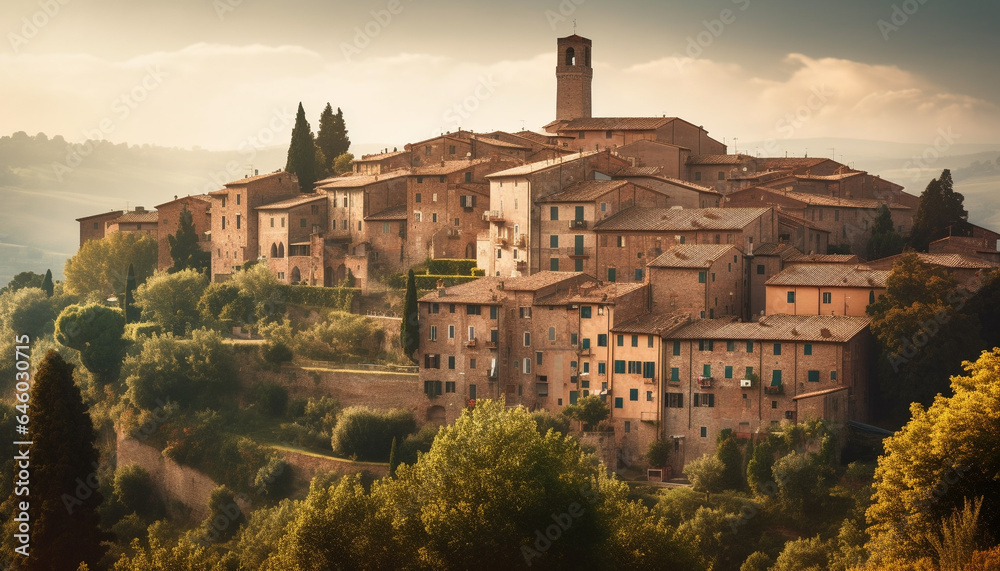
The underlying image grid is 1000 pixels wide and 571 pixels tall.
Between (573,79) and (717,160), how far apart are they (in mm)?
15571

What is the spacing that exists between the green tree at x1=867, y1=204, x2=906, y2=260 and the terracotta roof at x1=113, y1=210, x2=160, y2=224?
37634 mm

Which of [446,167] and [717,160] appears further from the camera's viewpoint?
[717,160]

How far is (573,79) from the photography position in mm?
81562

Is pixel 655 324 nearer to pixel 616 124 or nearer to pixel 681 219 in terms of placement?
pixel 681 219

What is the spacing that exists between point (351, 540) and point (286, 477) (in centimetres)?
1752

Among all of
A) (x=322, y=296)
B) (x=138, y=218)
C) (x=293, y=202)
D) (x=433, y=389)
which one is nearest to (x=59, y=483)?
(x=433, y=389)

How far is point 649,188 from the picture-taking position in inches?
2365

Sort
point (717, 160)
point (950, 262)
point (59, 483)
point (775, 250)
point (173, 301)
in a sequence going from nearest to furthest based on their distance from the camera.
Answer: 1. point (59, 483)
2. point (950, 262)
3. point (775, 250)
4. point (173, 301)
5. point (717, 160)

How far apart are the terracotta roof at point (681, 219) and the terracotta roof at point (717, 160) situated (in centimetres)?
1124

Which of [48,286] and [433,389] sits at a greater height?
[48,286]

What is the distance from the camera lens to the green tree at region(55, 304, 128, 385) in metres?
63.1

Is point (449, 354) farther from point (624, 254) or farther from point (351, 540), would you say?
point (351, 540)

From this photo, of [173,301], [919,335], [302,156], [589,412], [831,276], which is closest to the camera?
[919,335]

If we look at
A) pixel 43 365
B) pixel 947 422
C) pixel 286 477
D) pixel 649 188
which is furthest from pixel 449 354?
pixel 947 422
